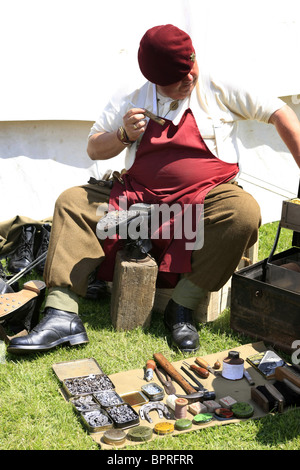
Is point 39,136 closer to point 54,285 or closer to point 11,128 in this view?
point 11,128

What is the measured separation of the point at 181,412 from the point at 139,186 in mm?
1262

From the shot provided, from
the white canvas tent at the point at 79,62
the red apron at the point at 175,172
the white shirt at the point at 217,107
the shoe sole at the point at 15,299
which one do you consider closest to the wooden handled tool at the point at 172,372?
the red apron at the point at 175,172

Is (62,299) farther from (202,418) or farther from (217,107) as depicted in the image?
(217,107)

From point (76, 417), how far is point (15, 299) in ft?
2.64

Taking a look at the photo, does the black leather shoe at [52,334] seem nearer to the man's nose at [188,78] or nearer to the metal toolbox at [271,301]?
the metal toolbox at [271,301]

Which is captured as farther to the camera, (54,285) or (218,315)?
(218,315)

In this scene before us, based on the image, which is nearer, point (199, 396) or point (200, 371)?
point (199, 396)

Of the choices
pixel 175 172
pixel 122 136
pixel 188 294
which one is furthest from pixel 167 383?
pixel 122 136

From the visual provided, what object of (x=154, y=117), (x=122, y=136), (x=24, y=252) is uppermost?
(x=154, y=117)

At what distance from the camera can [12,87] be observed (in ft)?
13.8

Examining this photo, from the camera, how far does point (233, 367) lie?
9.37 ft
